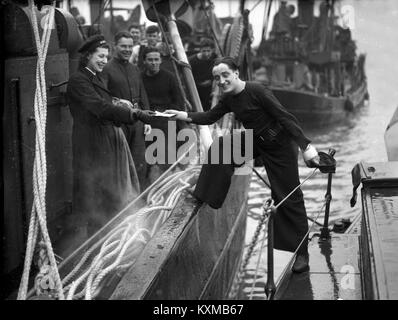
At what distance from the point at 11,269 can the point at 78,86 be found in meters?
1.41

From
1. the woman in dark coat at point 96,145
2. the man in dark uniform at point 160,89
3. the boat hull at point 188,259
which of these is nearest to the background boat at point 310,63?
the man in dark uniform at point 160,89

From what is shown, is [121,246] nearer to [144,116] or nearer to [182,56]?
[144,116]

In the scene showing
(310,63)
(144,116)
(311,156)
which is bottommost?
(311,156)

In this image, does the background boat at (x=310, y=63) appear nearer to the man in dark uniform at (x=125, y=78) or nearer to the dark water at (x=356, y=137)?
the dark water at (x=356, y=137)

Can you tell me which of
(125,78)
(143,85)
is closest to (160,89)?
(143,85)

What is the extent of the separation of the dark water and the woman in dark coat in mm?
2745

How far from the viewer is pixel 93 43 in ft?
14.6

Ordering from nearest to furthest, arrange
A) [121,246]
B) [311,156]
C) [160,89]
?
1. [121,246]
2. [311,156]
3. [160,89]

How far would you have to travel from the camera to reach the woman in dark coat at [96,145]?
14.5ft

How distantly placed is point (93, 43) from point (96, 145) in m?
0.79

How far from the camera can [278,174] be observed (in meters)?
4.23

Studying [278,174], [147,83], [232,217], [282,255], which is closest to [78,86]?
[278,174]
